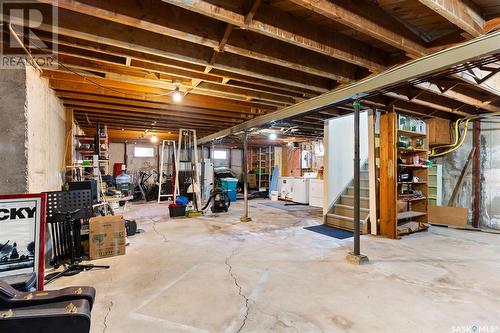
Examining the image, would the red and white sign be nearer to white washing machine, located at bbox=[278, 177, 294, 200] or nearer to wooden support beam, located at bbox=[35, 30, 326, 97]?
wooden support beam, located at bbox=[35, 30, 326, 97]

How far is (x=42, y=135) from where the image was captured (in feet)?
9.89

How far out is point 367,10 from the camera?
2.02 m

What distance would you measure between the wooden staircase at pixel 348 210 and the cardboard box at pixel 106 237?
3855 millimetres

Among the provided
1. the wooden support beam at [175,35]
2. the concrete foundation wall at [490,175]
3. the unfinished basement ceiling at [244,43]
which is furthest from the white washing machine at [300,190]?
the wooden support beam at [175,35]

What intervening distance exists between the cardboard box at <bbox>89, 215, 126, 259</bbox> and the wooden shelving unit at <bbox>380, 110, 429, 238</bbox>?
13.8ft

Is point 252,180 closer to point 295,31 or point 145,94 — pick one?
point 145,94

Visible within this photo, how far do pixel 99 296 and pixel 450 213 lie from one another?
622cm

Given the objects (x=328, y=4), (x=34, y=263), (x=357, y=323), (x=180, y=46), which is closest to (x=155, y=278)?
(x=34, y=263)

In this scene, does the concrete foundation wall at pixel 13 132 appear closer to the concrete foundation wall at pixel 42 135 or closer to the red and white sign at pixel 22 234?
the concrete foundation wall at pixel 42 135

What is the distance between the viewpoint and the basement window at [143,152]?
1106 centimetres

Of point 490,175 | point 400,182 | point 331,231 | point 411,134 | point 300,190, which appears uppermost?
point 411,134

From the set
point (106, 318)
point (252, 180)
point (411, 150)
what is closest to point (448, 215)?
point (411, 150)

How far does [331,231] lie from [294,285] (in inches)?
96.5

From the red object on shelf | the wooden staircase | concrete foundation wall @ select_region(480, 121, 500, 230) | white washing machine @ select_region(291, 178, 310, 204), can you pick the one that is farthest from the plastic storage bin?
concrete foundation wall @ select_region(480, 121, 500, 230)
